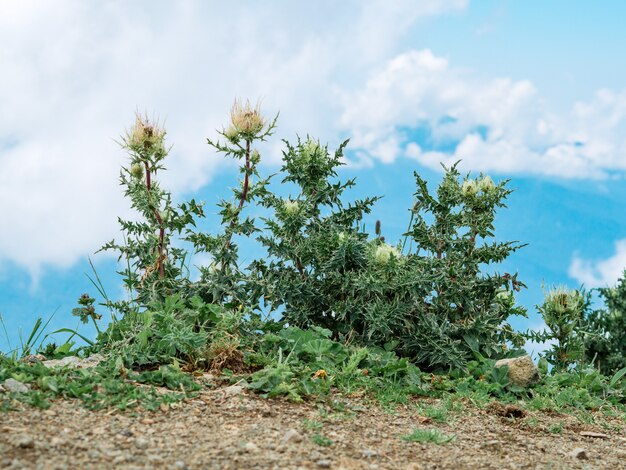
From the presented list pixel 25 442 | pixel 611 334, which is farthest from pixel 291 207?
pixel 611 334

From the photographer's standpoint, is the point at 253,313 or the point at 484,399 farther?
the point at 253,313

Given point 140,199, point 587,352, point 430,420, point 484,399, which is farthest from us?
point 587,352

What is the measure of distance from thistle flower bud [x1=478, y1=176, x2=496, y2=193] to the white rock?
1690 millimetres

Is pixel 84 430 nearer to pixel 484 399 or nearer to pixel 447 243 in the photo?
pixel 484 399

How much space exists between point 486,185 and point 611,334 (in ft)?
12.7

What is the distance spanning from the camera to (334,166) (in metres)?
7.81

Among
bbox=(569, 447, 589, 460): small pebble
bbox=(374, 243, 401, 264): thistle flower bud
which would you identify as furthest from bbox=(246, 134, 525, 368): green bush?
bbox=(569, 447, 589, 460): small pebble

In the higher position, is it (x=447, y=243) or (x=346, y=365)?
(x=447, y=243)

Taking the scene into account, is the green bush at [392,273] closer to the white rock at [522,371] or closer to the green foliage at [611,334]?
the white rock at [522,371]

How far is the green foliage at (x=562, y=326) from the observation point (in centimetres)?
754

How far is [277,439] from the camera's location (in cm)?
441

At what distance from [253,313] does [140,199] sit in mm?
1463

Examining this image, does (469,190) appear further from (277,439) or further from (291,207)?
(277,439)

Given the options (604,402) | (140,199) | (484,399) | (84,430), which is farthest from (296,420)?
(604,402)
